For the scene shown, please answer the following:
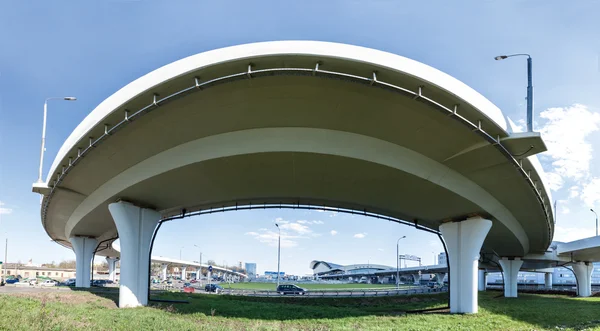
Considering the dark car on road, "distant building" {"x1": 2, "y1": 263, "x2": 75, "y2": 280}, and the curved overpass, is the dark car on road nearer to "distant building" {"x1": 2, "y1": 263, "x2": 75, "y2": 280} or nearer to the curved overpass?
the curved overpass

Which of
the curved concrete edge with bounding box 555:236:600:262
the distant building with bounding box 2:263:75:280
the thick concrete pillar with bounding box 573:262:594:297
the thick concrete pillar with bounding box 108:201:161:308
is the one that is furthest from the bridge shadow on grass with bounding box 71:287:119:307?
the distant building with bounding box 2:263:75:280

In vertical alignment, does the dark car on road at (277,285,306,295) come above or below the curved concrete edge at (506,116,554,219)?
below

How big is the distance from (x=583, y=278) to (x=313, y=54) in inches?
2568

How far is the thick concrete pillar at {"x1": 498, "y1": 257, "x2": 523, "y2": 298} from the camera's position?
5512cm

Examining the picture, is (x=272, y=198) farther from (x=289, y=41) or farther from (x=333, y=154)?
(x=289, y=41)

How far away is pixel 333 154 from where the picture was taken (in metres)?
20.0

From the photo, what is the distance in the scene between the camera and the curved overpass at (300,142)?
1559 cm

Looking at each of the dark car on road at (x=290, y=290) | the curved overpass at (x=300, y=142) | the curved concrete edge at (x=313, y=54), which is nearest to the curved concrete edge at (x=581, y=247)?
the curved overpass at (x=300, y=142)

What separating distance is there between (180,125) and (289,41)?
22.9ft

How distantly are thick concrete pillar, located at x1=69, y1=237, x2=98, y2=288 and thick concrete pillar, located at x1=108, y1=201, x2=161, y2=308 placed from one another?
26.2 meters

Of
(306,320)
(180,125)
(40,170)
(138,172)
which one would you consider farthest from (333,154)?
(40,170)

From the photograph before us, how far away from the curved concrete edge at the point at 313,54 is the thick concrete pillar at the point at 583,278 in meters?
57.0

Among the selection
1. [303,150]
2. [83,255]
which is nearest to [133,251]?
[303,150]

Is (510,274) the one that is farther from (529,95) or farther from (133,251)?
(133,251)
